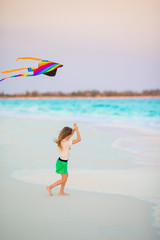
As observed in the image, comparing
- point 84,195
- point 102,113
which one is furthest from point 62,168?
point 102,113

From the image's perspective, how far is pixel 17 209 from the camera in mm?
4230

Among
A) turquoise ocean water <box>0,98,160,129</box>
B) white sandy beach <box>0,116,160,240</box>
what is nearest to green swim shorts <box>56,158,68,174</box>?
white sandy beach <box>0,116,160,240</box>

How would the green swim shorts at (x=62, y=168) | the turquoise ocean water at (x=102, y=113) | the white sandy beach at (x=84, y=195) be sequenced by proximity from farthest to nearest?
1. the turquoise ocean water at (x=102, y=113)
2. the green swim shorts at (x=62, y=168)
3. the white sandy beach at (x=84, y=195)

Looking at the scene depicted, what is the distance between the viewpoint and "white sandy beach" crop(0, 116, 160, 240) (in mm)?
3658

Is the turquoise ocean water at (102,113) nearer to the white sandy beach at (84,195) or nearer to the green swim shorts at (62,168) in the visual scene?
the white sandy beach at (84,195)

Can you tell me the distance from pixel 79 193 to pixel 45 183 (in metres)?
0.70

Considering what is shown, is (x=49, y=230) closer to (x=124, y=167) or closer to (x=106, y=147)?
(x=124, y=167)

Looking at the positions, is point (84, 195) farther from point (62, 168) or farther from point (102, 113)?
point (102, 113)

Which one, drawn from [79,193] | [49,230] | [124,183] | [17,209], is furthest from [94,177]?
[49,230]

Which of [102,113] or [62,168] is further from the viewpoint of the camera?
[102,113]

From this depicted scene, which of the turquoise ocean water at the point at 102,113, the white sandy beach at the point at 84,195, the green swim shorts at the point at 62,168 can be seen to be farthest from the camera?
the turquoise ocean water at the point at 102,113

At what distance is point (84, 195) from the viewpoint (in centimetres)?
479

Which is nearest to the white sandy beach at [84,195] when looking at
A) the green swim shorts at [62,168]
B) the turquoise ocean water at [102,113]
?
the green swim shorts at [62,168]

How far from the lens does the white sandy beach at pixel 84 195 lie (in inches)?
144
